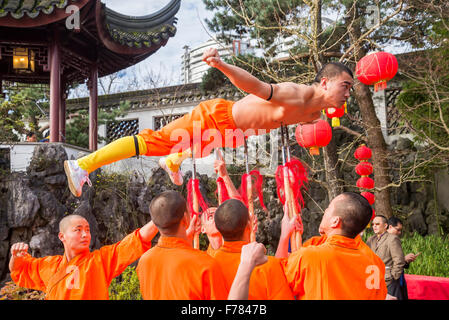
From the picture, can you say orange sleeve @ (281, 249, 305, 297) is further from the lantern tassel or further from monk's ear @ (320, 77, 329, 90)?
the lantern tassel

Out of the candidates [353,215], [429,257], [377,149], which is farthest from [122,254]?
[377,149]

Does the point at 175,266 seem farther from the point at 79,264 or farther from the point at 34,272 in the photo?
the point at 34,272

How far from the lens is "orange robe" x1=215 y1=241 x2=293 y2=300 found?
5.62 feet

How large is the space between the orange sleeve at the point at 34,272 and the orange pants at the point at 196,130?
33.6 inches

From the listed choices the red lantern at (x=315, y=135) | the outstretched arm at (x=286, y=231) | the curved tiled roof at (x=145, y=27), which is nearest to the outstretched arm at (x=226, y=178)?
the outstretched arm at (x=286, y=231)

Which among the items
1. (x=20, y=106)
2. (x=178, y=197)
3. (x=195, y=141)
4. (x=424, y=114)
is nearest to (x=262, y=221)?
(x=424, y=114)

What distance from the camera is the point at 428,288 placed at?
461cm

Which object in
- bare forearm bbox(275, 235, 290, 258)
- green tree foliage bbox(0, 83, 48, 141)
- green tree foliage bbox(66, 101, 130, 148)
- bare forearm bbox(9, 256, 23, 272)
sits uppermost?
green tree foliage bbox(0, 83, 48, 141)

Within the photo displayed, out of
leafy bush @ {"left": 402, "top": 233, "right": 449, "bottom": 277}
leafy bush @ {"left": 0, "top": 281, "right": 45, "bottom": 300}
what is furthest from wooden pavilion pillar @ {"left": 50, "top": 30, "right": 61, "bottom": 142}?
leafy bush @ {"left": 402, "top": 233, "right": 449, "bottom": 277}

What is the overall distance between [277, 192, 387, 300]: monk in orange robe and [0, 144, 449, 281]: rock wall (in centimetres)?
457

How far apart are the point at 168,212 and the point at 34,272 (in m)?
1.04

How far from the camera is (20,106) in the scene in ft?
28.4

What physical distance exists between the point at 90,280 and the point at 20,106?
773 centimetres
